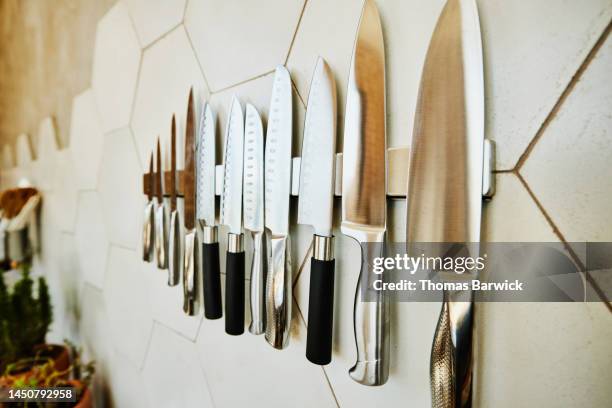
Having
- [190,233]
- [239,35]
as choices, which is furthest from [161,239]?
[239,35]

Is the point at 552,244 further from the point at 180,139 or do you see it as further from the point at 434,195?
the point at 180,139

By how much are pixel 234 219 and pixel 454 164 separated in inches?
12.3

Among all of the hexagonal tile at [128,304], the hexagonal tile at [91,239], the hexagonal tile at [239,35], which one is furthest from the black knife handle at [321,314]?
the hexagonal tile at [91,239]

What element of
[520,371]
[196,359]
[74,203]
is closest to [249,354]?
[196,359]

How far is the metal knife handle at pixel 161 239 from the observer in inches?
25.7

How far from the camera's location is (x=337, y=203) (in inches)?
14.9

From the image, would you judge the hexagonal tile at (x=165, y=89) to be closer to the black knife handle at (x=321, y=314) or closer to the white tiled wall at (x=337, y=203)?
the white tiled wall at (x=337, y=203)

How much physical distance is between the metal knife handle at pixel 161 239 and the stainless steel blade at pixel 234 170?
26 cm

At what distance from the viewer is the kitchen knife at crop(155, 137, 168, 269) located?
2.14 feet

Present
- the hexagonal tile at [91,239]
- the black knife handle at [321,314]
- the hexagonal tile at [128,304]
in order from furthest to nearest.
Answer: the hexagonal tile at [91,239] < the hexagonal tile at [128,304] < the black knife handle at [321,314]

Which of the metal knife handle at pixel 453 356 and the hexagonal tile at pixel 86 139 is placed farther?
the hexagonal tile at pixel 86 139

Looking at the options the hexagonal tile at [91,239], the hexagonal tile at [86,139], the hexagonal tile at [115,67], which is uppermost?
the hexagonal tile at [115,67]

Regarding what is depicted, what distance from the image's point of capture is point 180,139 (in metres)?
0.66

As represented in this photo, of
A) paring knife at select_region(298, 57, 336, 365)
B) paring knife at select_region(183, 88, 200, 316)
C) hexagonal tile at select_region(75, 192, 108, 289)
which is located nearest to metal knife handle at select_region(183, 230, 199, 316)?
paring knife at select_region(183, 88, 200, 316)
